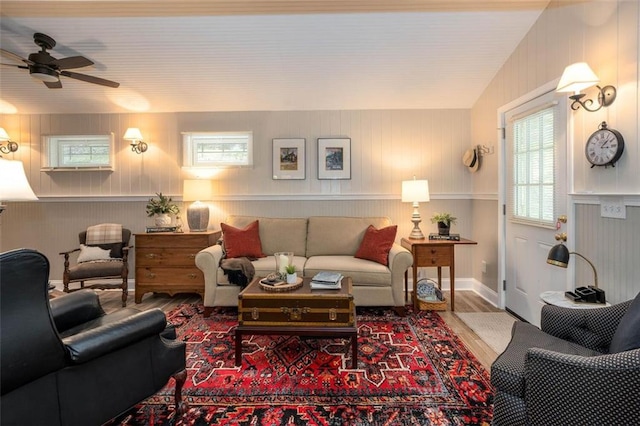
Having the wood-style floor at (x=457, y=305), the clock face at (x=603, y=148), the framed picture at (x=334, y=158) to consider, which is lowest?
the wood-style floor at (x=457, y=305)

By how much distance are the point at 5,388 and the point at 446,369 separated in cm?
230

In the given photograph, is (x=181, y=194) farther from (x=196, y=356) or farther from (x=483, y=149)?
(x=483, y=149)

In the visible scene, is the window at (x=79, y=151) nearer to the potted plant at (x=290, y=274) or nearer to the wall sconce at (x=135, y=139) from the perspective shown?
the wall sconce at (x=135, y=139)

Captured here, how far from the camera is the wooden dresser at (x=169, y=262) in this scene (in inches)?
139

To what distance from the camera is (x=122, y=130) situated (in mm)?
4094

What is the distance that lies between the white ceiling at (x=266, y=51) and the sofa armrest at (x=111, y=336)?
2.65m

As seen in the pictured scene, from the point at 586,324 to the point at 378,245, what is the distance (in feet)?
6.24

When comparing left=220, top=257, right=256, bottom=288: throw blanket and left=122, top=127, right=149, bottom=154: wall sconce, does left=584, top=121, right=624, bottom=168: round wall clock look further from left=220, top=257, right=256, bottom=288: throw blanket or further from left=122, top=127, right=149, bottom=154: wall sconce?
left=122, top=127, right=149, bottom=154: wall sconce

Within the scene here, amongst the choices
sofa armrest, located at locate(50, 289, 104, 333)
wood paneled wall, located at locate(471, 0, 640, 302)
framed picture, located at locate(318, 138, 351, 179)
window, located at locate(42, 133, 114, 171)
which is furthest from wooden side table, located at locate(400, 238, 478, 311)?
window, located at locate(42, 133, 114, 171)

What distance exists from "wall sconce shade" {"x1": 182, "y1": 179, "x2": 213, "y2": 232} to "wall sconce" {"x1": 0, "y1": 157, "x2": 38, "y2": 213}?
181 cm

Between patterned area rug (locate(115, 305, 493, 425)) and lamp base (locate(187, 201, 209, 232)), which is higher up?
lamp base (locate(187, 201, 209, 232))

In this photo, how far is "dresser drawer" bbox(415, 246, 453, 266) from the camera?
10.9 ft

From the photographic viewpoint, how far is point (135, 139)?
3.88 m

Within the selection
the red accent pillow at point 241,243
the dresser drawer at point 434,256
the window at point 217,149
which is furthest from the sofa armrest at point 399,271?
the window at point 217,149
